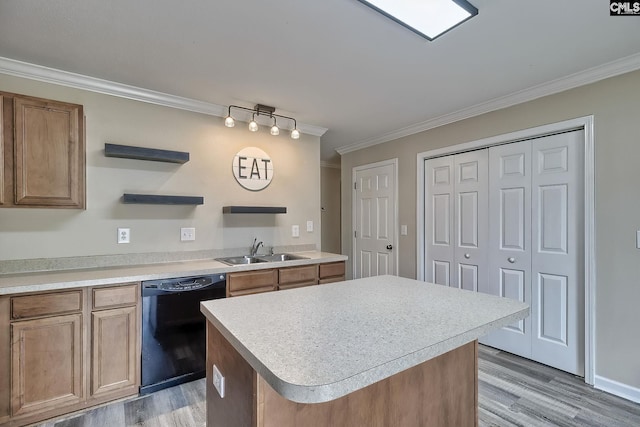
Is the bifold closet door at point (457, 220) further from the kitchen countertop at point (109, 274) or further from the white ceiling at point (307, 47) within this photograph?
the kitchen countertop at point (109, 274)

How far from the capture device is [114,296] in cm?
204

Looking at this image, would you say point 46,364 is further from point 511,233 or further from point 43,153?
point 511,233

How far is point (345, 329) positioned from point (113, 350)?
1.89 metres

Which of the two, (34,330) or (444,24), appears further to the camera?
(34,330)

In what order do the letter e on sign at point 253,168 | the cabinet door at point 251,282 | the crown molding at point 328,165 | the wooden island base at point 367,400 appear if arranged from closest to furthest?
the wooden island base at point 367,400
the cabinet door at point 251,282
the letter e on sign at point 253,168
the crown molding at point 328,165

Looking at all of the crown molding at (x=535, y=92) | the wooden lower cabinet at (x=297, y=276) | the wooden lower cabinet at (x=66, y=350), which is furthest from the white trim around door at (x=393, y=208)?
the wooden lower cabinet at (x=66, y=350)

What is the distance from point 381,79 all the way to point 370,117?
2.95 ft

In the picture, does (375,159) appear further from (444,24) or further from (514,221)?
(444,24)

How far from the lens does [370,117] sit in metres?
3.27

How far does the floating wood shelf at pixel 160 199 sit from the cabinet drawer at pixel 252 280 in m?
0.74

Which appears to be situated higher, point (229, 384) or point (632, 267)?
point (632, 267)

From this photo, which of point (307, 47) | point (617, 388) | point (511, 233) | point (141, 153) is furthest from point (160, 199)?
point (617, 388)

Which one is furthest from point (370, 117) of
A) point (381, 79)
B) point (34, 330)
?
point (34, 330)

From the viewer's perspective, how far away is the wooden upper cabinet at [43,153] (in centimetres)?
187
